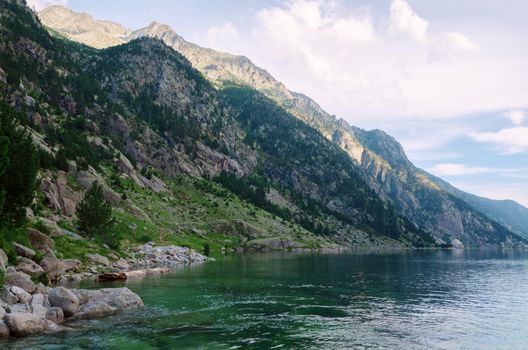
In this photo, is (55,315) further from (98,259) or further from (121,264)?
(121,264)

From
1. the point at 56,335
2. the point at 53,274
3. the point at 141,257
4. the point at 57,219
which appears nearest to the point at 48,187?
the point at 57,219

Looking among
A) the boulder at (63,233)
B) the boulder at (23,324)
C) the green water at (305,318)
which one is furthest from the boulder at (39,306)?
the boulder at (63,233)

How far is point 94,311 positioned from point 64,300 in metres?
2.89

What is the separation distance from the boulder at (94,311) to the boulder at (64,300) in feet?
2.20

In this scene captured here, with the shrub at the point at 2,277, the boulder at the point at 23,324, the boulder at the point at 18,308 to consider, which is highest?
the shrub at the point at 2,277

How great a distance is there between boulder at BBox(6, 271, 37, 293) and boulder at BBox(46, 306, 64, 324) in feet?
21.8

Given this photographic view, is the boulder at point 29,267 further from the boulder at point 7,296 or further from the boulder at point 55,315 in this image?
the boulder at point 55,315

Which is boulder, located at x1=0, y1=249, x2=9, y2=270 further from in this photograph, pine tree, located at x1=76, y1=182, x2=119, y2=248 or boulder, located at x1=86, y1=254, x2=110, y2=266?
pine tree, located at x1=76, y1=182, x2=119, y2=248

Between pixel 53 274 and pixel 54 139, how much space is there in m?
83.5

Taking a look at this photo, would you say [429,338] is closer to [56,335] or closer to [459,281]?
[56,335]

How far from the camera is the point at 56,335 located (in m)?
31.2

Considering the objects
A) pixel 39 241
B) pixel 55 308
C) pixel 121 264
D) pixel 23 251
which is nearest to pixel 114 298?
pixel 55 308

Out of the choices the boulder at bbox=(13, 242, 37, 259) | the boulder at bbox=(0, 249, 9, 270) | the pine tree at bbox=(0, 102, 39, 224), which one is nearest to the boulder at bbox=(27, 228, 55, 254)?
the pine tree at bbox=(0, 102, 39, 224)

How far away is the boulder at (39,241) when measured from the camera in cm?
5944
